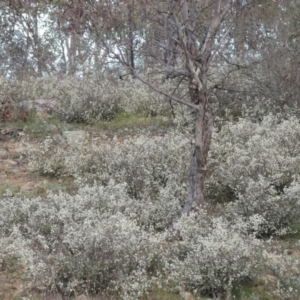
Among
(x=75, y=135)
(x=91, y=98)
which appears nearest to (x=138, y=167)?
(x=75, y=135)

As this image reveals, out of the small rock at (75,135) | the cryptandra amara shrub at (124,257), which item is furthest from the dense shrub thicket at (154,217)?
the small rock at (75,135)

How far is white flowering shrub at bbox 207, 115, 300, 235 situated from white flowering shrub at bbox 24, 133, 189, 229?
1.56 ft

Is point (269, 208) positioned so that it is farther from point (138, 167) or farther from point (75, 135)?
point (75, 135)

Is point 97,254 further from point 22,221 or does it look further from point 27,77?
point 27,77

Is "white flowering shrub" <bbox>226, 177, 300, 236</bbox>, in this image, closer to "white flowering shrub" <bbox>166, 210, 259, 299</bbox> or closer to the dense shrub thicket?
the dense shrub thicket

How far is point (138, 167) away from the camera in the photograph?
20.3 feet

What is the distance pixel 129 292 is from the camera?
367cm

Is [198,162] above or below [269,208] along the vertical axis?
above

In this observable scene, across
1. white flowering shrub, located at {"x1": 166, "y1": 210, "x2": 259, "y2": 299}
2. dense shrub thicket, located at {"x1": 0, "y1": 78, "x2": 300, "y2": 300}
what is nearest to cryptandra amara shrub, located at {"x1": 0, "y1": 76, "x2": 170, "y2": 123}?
dense shrub thicket, located at {"x1": 0, "y1": 78, "x2": 300, "y2": 300}

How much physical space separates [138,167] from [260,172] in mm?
1427

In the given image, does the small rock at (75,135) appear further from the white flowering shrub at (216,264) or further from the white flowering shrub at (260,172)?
the white flowering shrub at (216,264)

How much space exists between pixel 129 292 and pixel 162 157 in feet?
9.81

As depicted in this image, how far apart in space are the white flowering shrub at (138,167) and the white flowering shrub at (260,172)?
1.56 ft

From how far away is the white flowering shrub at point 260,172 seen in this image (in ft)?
16.5
